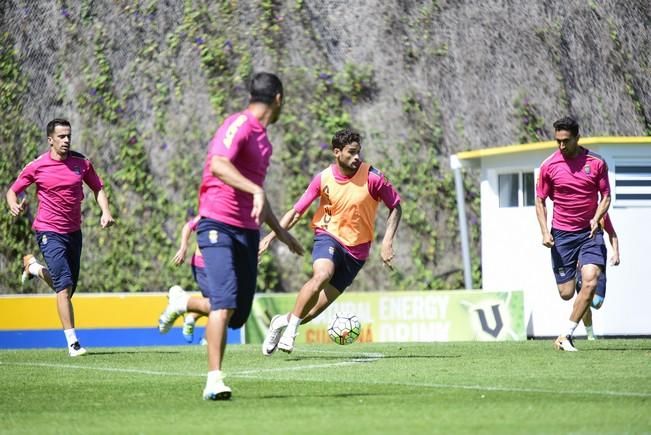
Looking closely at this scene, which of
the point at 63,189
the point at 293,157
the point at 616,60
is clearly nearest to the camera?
the point at 63,189

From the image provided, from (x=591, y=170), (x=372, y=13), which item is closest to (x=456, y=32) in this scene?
(x=372, y=13)

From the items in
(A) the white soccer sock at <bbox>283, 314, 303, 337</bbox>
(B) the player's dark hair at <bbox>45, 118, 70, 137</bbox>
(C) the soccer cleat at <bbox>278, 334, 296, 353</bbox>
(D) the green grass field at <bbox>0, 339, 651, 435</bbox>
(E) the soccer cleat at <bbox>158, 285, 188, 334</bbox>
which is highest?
(B) the player's dark hair at <bbox>45, 118, 70, 137</bbox>

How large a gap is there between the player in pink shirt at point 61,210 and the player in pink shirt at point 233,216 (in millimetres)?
5349

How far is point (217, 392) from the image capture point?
8.36 meters

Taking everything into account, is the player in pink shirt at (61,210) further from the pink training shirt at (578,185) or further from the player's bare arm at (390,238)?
the pink training shirt at (578,185)

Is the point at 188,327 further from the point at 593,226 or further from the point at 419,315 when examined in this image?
the point at 593,226

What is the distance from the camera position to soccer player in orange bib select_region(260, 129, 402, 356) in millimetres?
12797

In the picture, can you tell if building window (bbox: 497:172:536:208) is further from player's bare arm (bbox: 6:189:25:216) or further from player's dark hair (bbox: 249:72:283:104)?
player's dark hair (bbox: 249:72:283:104)

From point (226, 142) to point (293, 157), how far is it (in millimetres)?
14129

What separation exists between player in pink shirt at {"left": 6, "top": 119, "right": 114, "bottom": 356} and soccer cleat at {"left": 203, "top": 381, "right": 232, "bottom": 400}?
Result: 18.4ft

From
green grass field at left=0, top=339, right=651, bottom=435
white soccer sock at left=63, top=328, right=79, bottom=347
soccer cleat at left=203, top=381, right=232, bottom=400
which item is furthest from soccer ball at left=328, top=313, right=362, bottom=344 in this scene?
soccer cleat at left=203, top=381, right=232, bottom=400

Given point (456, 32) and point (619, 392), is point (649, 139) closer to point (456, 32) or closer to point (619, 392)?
point (456, 32)

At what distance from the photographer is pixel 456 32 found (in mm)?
23938

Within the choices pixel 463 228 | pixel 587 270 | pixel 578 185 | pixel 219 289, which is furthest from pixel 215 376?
pixel 463 228
